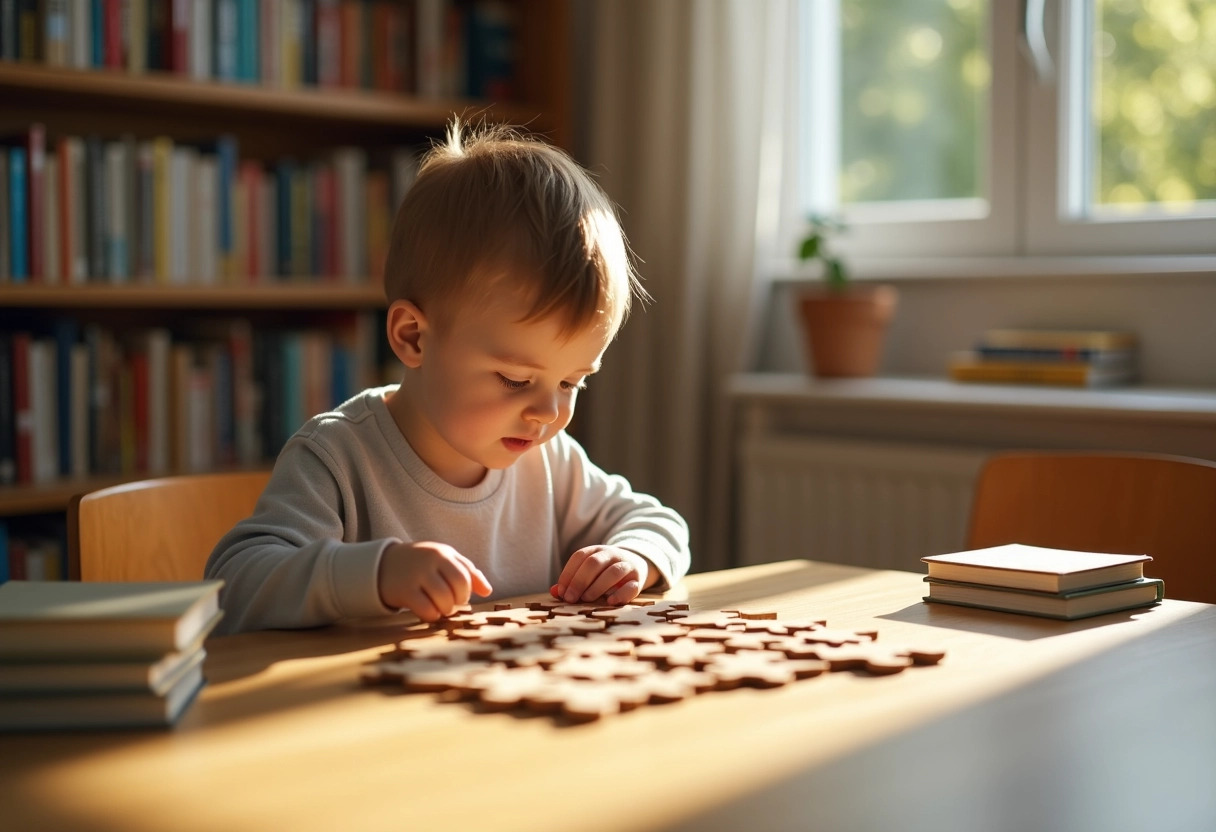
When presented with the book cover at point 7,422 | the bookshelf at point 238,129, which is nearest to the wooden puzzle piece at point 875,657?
the bookshelf at point 238,129

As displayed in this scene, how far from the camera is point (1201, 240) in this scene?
2.46m

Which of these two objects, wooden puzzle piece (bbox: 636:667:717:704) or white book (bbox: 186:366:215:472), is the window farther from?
wooden puzzle piece (bbox: 636:667:717:704)

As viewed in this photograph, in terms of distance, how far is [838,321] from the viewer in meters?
2.68

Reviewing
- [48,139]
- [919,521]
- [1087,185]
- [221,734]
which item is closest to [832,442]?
Answer: [919,521]

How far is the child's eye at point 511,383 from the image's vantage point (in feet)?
4.32

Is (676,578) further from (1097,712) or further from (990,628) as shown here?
(1097,712)

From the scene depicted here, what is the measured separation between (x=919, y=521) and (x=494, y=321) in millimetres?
1421

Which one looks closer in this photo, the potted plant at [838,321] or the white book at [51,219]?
the white book at [51,219]

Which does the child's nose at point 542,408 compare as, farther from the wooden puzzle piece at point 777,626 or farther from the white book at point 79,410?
the white book at point 79,410

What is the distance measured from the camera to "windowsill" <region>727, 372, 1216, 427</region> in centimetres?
214

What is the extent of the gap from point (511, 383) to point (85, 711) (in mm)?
580

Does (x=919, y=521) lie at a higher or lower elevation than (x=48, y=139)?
lower

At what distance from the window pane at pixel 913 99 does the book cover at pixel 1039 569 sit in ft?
5.55

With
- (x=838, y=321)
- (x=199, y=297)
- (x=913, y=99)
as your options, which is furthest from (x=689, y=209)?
(x=199, y=297)
